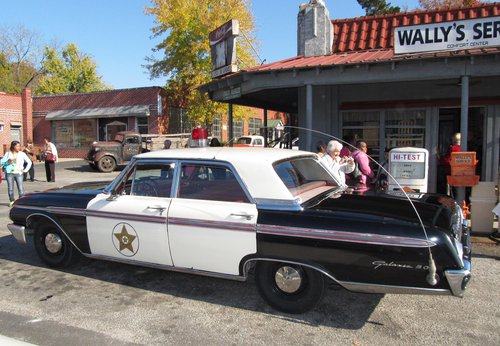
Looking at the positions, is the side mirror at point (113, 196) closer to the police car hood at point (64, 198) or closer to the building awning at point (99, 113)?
the police car hood at point (64, 198)

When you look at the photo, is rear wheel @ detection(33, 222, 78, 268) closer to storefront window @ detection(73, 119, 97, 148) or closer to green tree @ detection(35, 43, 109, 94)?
storefront window @ detection(73, 119, 97, 148)

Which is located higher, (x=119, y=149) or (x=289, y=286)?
(x=119, y=149)

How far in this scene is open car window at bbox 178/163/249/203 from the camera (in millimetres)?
3980

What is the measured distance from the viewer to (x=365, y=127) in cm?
1045

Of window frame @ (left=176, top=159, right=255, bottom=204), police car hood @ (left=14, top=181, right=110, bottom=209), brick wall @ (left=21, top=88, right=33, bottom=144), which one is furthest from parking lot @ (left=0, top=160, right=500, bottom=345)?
brick wall @ (left=21, top=88, right=33, bottom=144)

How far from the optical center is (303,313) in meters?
3.71

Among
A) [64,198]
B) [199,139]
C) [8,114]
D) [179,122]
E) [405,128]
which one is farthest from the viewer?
[8,114]

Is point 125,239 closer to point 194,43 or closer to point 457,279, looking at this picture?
point 457,279

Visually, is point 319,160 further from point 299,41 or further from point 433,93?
point 299,41

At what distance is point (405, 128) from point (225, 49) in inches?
191

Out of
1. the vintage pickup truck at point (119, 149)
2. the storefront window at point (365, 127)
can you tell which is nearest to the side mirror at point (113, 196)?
the storefront window at point (365, 127)

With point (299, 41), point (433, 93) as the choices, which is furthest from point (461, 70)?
point (299, 41)

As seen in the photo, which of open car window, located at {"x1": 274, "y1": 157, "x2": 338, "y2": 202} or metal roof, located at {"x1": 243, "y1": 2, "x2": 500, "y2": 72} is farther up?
metal roof, located at {"x1": 243, "y1": 2, "x2": 500, "y2": 72}

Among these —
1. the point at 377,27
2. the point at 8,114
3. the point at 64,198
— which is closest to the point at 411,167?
the point at 64,198
